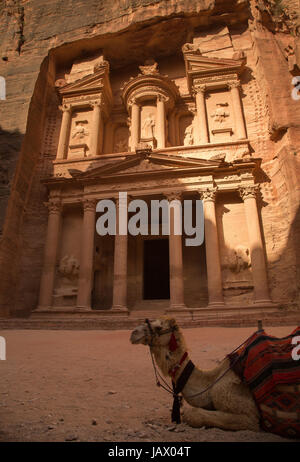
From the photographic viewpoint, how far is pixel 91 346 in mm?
6777

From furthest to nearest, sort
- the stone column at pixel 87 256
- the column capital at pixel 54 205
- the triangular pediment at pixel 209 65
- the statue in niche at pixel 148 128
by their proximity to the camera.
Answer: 1. the statue in niche at pixel 148 128
2. the triangular pediment at pixel 209 65
3. the column capital at pixel 54 205
4. the stone column at pixel 87 256

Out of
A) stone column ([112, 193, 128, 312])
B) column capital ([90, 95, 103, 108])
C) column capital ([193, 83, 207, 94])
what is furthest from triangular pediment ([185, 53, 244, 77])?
Answer: stone column ([112, 193, 128, 312])

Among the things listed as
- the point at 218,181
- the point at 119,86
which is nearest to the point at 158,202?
the point at 218,181

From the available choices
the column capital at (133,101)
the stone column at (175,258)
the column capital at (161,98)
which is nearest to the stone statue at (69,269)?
the stone column at (175,258)

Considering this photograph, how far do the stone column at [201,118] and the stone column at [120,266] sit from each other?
5.79m

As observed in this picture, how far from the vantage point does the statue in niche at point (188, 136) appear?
18.4 m

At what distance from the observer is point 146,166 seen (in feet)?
50.0

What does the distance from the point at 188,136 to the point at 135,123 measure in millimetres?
3457

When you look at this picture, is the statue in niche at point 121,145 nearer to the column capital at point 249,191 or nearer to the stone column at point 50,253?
the stone column at point 50,253

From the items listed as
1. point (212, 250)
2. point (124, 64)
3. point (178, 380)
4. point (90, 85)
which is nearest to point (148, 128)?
point (90, 85)

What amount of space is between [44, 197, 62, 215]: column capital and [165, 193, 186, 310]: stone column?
5806mm

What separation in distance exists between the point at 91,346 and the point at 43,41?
21.8 metres

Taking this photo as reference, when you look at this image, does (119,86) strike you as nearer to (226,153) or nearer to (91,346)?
(226,153)

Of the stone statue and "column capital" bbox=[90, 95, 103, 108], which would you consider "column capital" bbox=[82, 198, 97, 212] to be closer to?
the stone statue
